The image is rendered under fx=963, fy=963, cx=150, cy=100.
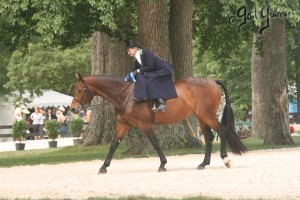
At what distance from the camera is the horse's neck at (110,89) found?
2055cm

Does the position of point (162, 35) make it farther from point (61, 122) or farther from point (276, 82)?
point (61, 122)

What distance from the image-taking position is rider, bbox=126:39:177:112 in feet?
66.0

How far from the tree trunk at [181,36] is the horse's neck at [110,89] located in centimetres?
1053

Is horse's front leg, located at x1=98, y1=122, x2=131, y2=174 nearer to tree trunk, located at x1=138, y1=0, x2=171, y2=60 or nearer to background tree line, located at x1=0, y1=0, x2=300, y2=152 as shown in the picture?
background tree line, located at x1=0, y1=0, x2=300, y2=152

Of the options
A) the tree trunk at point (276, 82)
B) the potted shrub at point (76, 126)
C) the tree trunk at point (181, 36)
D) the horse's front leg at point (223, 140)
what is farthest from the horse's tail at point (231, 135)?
the potted shrub at point (76, 126)

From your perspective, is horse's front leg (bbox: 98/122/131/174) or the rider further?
horse's front leg (bbox: 98/122/131/174)

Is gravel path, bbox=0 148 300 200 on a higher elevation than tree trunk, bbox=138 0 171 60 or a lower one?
lower

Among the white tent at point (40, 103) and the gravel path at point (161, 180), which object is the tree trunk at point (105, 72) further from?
the white tent at point (40, 103)

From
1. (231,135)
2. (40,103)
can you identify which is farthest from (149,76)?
(40,103)

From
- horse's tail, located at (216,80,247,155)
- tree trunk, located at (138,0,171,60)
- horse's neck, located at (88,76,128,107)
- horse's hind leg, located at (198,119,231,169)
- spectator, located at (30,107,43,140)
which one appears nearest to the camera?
horse's neck, located at (88,76,128,107)

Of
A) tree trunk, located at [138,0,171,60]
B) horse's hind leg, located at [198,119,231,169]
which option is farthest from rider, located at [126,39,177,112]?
tree trunk, located at [138,0,171,60]

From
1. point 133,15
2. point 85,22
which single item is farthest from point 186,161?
point 133,15

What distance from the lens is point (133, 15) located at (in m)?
37.3

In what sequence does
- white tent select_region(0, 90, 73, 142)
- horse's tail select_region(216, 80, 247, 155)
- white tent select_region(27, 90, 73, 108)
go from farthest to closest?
white tent select_region(0, 90, 73, 142)
white tent select_region(27, 90, 73, 108)
horse's tail select_region(216, 80, 247, 155)
